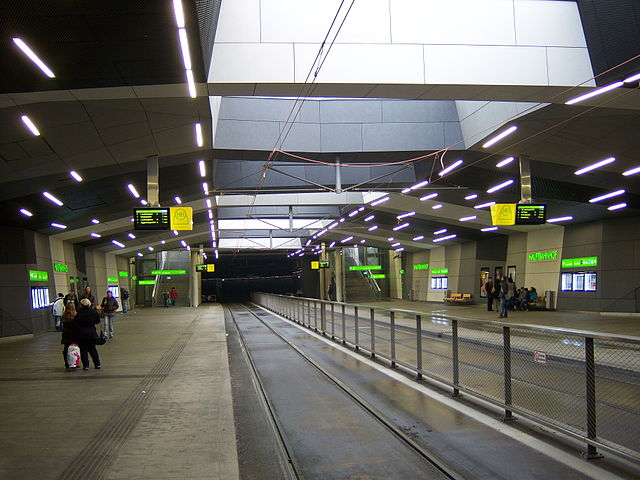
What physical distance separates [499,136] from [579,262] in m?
13.6

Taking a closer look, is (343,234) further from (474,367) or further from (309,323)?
(474,367)

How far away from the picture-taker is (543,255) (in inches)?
1134

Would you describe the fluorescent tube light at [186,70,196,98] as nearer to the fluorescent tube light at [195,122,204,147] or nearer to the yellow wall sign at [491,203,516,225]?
the fluorescent tube light at [195,122,204,147]

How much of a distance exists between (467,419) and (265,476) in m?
2.85

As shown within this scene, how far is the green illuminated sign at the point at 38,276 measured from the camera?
67.9 ft

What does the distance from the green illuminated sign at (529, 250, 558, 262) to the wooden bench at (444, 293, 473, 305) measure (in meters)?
5.93

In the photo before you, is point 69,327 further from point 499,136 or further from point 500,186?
point 500,186

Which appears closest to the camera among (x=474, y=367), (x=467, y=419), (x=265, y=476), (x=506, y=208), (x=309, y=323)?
(x=265, y=476)

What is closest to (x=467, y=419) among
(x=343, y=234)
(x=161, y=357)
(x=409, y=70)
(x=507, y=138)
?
(x=409, y=70)

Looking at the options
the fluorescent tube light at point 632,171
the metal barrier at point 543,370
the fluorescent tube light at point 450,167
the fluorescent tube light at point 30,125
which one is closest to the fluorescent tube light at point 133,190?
the fluorescent tube light at point 30,125

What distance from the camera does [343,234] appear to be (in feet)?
137

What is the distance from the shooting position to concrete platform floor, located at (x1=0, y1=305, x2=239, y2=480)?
16.6ft

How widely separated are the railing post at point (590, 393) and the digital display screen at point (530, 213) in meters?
11.3

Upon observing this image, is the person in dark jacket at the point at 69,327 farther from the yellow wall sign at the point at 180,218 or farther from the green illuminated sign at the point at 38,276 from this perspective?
the green illuminated sign at the point at 38,276
